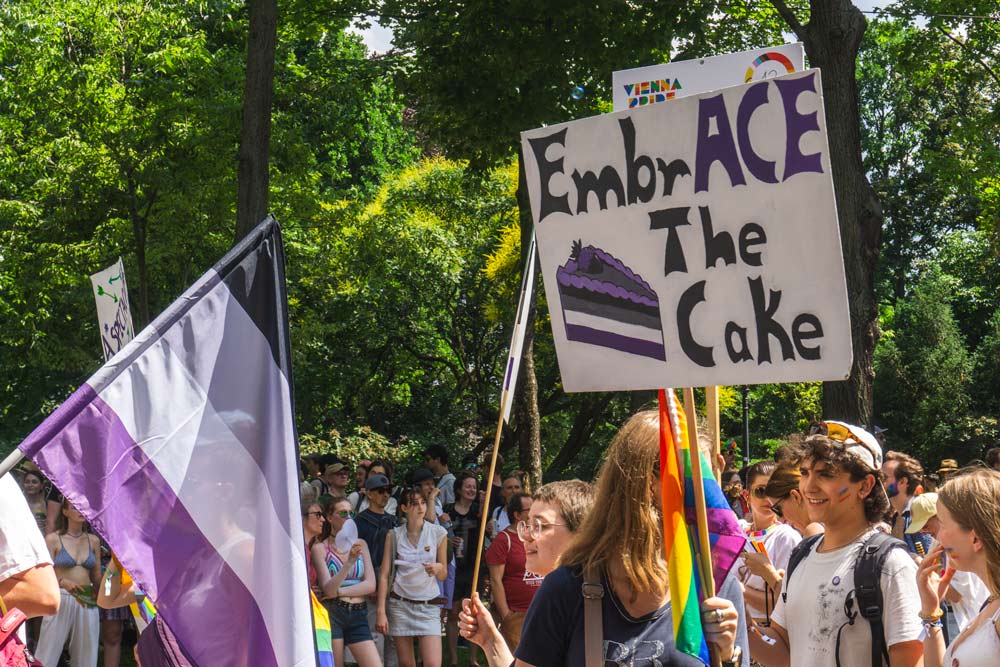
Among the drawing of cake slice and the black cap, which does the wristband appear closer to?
the drawing of cake slice

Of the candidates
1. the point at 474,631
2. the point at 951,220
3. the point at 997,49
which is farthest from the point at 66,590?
the point at 951,220

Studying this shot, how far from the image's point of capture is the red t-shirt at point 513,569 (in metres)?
9.03

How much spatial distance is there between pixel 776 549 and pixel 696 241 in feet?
11.9

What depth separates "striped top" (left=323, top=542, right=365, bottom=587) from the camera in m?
9.38

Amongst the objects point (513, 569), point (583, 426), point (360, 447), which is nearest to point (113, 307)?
point (513, 569)

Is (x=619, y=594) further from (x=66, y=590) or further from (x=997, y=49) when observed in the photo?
(x=997, y=49)

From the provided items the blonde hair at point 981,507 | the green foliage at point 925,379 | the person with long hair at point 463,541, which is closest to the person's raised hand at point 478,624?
the blonde hair at point 981,507

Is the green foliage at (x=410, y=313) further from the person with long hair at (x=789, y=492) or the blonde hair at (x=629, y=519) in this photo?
the blonde hair at (x=629, y=519)

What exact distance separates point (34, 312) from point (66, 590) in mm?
11360

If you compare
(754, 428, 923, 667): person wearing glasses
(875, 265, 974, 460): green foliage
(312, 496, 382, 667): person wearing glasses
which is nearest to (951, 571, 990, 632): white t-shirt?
(754, 428, 923, 667): person wearing glasses

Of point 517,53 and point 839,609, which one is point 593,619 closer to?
point 839,609

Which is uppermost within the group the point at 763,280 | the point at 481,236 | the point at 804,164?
the point at 481,236

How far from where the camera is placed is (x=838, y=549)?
4.07m

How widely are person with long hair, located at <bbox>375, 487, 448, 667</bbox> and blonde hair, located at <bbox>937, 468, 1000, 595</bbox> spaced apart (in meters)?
6.28
